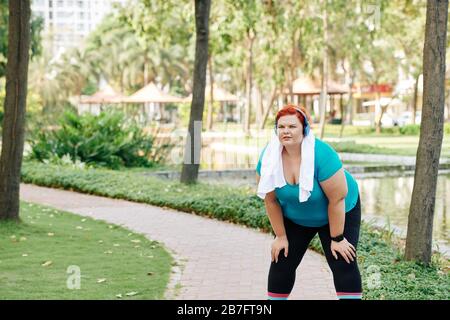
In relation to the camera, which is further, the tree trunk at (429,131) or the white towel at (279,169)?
the tree trunk at (429,131)

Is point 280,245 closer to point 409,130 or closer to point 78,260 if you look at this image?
point 78,260

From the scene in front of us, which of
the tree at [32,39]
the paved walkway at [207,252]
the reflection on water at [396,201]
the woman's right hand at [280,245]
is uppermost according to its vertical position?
the tree at [32,39]

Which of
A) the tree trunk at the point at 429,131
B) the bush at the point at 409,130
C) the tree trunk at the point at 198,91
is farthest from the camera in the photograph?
the bush at the point at 409,130

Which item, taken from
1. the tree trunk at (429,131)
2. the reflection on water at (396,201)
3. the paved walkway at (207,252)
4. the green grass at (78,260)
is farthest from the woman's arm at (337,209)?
the reflection on water at (396,201)

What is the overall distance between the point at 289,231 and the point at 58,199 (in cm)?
995

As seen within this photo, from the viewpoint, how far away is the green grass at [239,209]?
6.83 metres

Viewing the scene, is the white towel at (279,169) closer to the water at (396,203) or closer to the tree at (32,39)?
the water at (396,203)

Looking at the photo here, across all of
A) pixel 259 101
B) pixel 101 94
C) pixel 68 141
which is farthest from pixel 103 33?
pixel 68 141

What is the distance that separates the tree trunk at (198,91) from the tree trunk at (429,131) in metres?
7.58

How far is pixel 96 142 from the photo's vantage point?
789 inches

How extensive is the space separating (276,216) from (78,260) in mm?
3828

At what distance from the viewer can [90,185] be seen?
15.5 metres

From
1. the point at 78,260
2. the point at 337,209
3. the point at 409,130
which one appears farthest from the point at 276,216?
the point at 409,130
